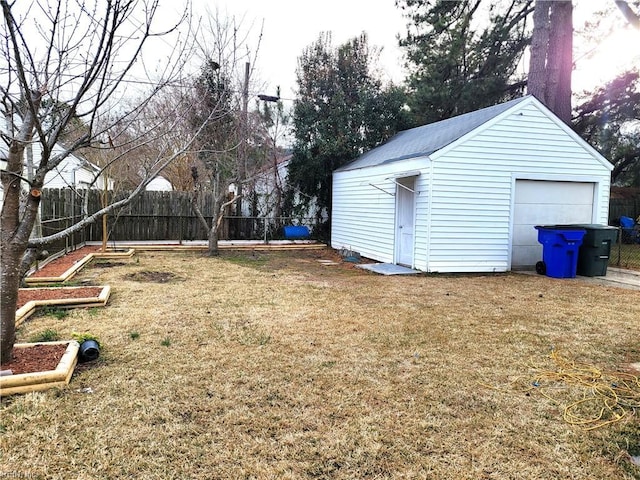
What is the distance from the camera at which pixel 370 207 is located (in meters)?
11.4

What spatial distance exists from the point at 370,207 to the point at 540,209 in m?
4.02

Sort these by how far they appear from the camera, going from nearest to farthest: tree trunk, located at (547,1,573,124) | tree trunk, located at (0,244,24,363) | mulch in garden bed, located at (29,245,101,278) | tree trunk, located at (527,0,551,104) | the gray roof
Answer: tree trunk, located at (0,244,24,363)
mulch in garden bed, located at (29,245,101,278)
the gray roof
tree trunk, located at (527,0,551,104)
tree trunk, located at (547,1,573,124)

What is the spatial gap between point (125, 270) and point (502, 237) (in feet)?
25.7

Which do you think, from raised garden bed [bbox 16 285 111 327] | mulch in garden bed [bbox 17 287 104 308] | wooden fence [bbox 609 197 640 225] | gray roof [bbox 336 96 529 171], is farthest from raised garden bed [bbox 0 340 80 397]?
wooden fence [bbox 609 197 640 225]

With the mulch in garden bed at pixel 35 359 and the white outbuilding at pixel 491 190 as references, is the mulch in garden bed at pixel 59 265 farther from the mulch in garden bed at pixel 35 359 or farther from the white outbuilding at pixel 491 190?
the white outbuilding at pixel 491 190

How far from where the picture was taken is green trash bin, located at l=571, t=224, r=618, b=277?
8.42 meters

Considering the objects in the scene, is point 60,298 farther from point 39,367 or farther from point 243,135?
point 243,135

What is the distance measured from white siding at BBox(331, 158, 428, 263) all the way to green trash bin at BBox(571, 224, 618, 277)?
3232 mm

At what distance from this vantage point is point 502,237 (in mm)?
9258

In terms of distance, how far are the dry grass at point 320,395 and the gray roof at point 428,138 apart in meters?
4.34

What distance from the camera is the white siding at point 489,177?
8789 mm

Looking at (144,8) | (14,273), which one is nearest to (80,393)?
(14,273)

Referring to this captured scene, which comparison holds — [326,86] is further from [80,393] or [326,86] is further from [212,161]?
[80,393]

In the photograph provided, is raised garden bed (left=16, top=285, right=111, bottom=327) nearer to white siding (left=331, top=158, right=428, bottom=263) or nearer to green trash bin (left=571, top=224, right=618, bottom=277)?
white siding (left=331, top=158, right=428, bottom=263)
